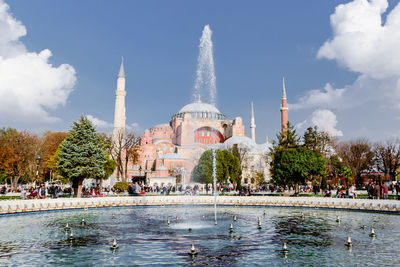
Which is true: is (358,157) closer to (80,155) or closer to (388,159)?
(388,159)

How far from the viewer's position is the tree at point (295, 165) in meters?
24.1

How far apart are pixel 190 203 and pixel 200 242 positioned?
387 inches

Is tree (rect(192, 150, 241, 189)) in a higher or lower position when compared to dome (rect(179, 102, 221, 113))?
lower

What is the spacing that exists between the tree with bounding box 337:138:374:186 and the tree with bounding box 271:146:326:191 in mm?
12432

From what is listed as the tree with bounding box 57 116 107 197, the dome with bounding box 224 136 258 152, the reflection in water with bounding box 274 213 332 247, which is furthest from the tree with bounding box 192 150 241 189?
the dome with bounding box 224 136 258 152

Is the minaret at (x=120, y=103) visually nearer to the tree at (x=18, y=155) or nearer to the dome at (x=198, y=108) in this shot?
the tree at (x=18, y=155)

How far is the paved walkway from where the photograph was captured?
1372 cm

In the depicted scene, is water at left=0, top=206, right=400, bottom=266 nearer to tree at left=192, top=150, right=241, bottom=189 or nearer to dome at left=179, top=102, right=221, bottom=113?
tree at left=192, top=150, right=241, bottom=189

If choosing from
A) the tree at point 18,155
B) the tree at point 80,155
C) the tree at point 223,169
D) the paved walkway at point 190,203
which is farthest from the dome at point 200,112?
the paved walkway at point 190,203

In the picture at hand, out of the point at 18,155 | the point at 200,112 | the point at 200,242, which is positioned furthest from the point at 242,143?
the point at 200,242

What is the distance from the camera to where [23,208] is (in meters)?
13.6

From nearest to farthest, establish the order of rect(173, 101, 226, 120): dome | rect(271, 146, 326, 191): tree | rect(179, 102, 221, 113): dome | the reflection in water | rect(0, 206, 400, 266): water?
rect(0, 206, 400, 266): water, the reflection in water, rect(271, 146, 326, 191): tree, rect(173, 101, 226, 120): dome, rect(179, 102, 221, 113): dome

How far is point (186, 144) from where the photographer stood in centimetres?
5738

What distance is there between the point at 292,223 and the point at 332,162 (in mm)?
25702
